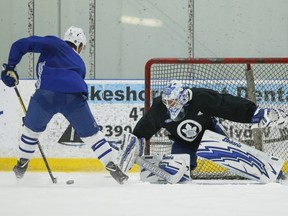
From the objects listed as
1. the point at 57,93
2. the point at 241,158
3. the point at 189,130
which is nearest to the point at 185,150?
the point at 189,130

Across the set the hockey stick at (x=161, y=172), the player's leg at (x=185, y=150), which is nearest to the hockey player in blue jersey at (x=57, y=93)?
the hockey stick at (x=161, y=172)

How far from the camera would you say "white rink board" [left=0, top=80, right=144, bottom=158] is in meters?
5.64

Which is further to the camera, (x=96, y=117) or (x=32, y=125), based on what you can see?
(x=96, y=117)

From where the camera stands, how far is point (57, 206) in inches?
102

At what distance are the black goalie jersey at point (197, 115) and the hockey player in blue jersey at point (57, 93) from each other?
19.3 inches

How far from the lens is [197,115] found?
14.3ft

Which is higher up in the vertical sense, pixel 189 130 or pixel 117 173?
pixel 189 130

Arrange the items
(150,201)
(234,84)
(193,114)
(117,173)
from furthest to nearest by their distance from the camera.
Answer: (234,84), (193,114), (117,173), (150,201)

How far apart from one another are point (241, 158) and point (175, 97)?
0.56 metres

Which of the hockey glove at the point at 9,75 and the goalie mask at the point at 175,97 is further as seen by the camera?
the goalie mask at the point at 175,97

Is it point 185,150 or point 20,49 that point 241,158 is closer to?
point 185,150

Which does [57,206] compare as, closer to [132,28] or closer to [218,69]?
[218,69]

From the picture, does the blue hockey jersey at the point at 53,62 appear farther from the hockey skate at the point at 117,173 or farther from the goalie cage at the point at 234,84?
the goalie cage at the point at 234,84

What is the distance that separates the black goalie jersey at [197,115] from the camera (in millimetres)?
4098
